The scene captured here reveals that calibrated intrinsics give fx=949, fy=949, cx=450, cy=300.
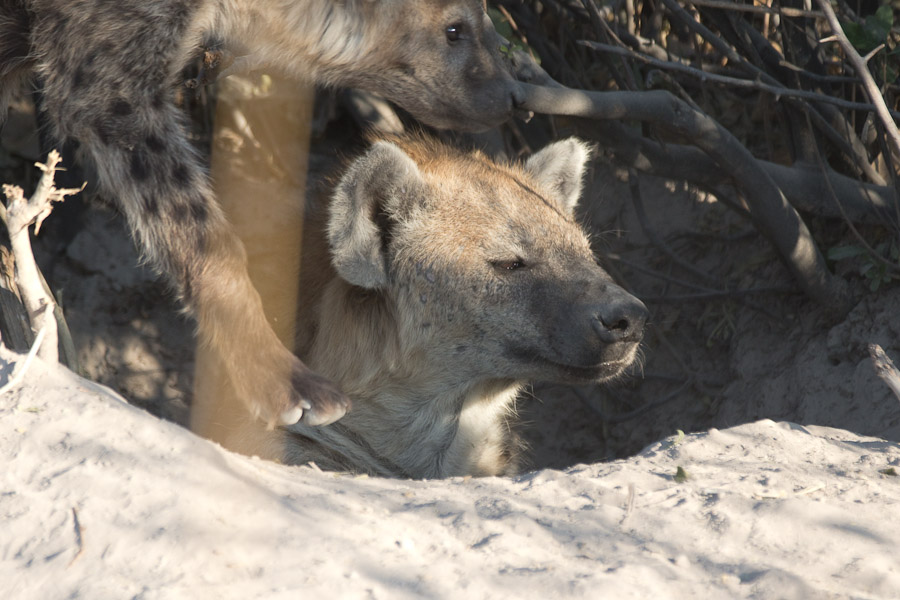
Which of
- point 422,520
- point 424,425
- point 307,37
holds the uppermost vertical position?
point 307,37

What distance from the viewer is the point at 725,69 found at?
390cm

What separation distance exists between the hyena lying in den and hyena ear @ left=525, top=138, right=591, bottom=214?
22 cm

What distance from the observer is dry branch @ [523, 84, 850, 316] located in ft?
9.87

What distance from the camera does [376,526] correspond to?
5.69ft

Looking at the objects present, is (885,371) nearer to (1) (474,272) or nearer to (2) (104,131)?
(1) (474,272)

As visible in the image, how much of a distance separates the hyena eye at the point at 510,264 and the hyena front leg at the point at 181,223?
0.68 m

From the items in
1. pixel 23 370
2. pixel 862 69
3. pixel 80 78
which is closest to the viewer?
pixel 23 370

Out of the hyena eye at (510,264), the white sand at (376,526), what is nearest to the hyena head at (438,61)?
the hyena eye at (510,264)

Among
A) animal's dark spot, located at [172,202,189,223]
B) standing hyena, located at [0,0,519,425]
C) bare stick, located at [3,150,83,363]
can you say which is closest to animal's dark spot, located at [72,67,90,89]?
standing hyena, located at [0,0,519,425]

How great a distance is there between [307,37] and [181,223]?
1.01 m

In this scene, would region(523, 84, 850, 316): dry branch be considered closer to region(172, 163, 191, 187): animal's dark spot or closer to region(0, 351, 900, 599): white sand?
region(172, 163, 191, 187): animal's dark spot

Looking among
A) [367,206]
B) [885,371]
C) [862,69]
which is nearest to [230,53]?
[367,206]

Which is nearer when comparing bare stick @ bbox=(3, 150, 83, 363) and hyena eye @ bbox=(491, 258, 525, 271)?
bare stick @ bbox=(3, 150, 83, 363)

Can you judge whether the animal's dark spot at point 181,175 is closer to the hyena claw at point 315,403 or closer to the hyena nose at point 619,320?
the hyena claw at point 315,403
